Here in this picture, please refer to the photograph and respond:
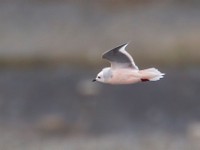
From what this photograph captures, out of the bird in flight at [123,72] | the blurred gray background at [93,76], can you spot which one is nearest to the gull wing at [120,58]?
the bird in flight at [123,72]

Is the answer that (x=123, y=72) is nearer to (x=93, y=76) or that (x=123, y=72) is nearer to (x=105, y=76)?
(x=105, y=76)

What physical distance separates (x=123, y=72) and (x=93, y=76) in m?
1.66

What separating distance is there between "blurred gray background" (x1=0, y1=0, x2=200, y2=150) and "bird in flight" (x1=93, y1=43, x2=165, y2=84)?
1.43m

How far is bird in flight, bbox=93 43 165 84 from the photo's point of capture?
105 cm

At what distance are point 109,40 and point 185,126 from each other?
0.51 metres

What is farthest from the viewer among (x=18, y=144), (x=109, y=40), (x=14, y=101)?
(x=109, y=40)

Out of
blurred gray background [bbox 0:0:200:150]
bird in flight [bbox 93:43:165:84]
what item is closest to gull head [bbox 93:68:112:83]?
bird in flight [bbox 93:43:165:84]

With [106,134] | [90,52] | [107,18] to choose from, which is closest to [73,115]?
[106,134]

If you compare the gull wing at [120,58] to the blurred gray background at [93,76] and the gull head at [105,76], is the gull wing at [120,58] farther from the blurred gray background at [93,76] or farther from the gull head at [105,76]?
the blurred gray background at [93,76]

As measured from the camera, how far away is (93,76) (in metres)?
2.73

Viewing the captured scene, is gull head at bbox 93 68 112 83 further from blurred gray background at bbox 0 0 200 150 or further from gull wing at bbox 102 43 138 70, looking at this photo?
blurred gray background at bbox 0 0 200 150

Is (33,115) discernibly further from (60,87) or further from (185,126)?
(185,126)

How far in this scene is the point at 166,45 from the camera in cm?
286

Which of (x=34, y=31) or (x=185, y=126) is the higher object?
(x=34, y=31)
